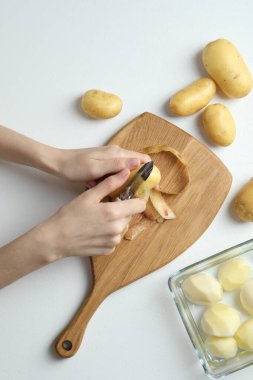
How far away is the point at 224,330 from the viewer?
1.12 m

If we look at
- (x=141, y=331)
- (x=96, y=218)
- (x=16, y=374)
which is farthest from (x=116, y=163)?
(x=16, y=374)

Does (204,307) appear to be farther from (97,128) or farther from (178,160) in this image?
(97,128)

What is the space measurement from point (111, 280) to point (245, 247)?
11.8 inches

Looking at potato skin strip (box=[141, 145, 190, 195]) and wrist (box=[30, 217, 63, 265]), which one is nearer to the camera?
wrist (box=[30, 217, 63, 265])

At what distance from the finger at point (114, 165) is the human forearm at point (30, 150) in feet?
0.31

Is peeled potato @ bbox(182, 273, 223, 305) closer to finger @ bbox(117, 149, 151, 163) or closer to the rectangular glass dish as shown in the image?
→ the rectangular glass dish

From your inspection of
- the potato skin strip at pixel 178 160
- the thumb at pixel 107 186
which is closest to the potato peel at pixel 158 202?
the potato skin strip at pixel 178 160

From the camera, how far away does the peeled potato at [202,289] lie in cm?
115

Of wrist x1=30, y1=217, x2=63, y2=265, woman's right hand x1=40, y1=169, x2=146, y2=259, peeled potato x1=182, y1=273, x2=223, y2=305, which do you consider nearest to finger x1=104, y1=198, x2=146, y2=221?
woman's right hand x1=40, y1=169, x2=146, y2=259

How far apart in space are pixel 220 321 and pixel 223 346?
0.06 metres

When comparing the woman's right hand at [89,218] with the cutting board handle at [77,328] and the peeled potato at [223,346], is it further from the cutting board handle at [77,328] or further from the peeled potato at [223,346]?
the peeled potato at [223,346]

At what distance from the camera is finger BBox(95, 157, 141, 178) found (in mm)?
1093

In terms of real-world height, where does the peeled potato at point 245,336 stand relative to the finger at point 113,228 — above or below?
below

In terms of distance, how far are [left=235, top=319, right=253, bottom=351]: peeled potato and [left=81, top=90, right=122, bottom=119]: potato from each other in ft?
1.75
